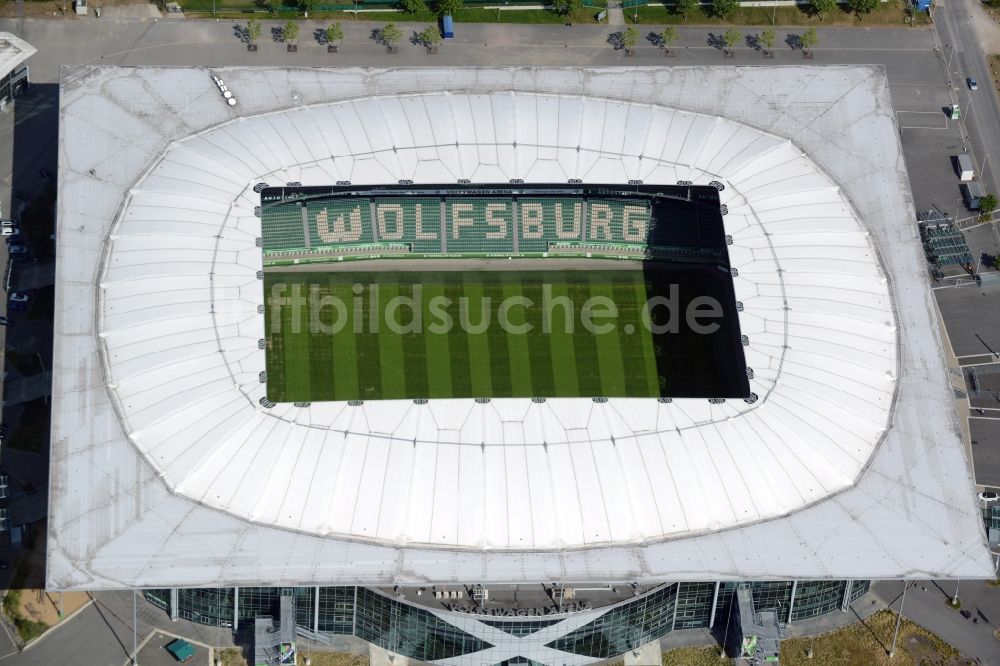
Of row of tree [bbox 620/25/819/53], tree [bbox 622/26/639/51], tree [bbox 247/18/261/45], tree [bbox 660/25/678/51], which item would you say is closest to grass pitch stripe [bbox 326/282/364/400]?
tree [bbox 247/18/261/45]

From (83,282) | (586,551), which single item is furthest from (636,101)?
(83,282)

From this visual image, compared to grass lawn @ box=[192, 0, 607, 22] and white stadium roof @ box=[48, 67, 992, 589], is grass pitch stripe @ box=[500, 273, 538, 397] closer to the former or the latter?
white stadium roof @ box=[48, 67, 992, 589]

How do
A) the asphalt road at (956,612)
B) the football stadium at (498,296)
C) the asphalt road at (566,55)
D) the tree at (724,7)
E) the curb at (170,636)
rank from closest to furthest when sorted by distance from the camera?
→ 1. the curb at (170,636)
2. the asphalt road at (956,612)
3. the football stadium at (498,296)
4. the asphalt road at (566,55)
5. the tree at (724,7)

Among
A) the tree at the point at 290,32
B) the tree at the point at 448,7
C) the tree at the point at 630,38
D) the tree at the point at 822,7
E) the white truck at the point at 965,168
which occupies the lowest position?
the white truck at the point at 965,168

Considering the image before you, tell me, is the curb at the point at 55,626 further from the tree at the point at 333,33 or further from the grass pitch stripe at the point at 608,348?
the tree at the point at 333,33

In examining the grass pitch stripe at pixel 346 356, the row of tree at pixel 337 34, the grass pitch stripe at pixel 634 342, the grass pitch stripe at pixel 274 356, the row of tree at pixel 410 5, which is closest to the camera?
the grass pitch stripe at pixel 274 356

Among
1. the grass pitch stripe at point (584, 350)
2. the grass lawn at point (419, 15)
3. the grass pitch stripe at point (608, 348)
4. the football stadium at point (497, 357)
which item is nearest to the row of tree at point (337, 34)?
the grass lawn at point (419, 15)

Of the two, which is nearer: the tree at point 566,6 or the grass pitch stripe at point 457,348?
the grass pitch stripe at point 457,348

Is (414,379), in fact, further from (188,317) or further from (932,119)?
(932,119)
